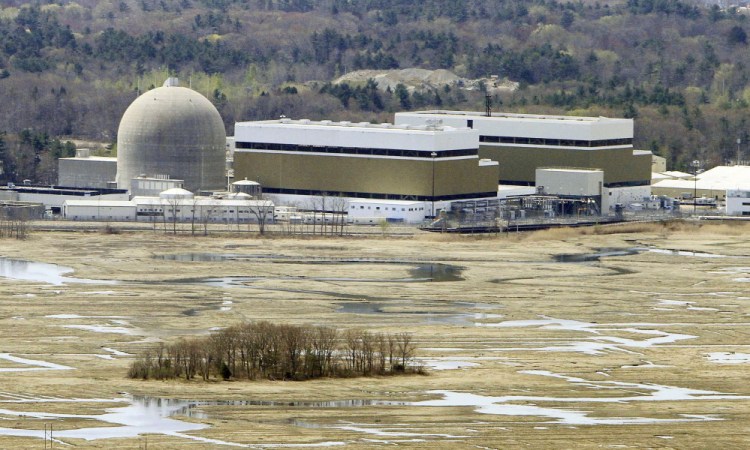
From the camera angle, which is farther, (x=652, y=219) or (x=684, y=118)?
(x=684, y=118)

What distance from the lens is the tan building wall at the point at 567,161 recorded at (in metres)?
151

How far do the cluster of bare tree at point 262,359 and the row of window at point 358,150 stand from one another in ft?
207

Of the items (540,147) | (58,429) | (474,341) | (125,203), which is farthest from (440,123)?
(58,429)

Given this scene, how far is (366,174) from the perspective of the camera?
141250 millimetres

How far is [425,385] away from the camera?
7306cm

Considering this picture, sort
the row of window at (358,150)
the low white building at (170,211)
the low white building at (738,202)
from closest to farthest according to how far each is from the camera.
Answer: the low white building at (170,211) < the row of window at (358,150) < the low white building at (738,202)

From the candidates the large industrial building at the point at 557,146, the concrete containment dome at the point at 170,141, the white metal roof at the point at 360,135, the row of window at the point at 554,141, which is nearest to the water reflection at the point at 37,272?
the concrete containment dome at the point at 170,141

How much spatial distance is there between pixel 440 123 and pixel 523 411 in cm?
8078

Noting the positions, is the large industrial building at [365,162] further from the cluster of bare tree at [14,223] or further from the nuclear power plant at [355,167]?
the cluster of bare tree at [14,223]

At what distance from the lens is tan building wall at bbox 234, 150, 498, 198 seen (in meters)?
139

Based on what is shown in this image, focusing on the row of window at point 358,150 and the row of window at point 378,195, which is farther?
the row of window at point 358,150

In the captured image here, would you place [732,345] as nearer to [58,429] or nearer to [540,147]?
[58,429]

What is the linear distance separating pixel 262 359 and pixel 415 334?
518 inches

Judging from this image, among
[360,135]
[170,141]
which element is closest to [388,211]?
[360,135]
